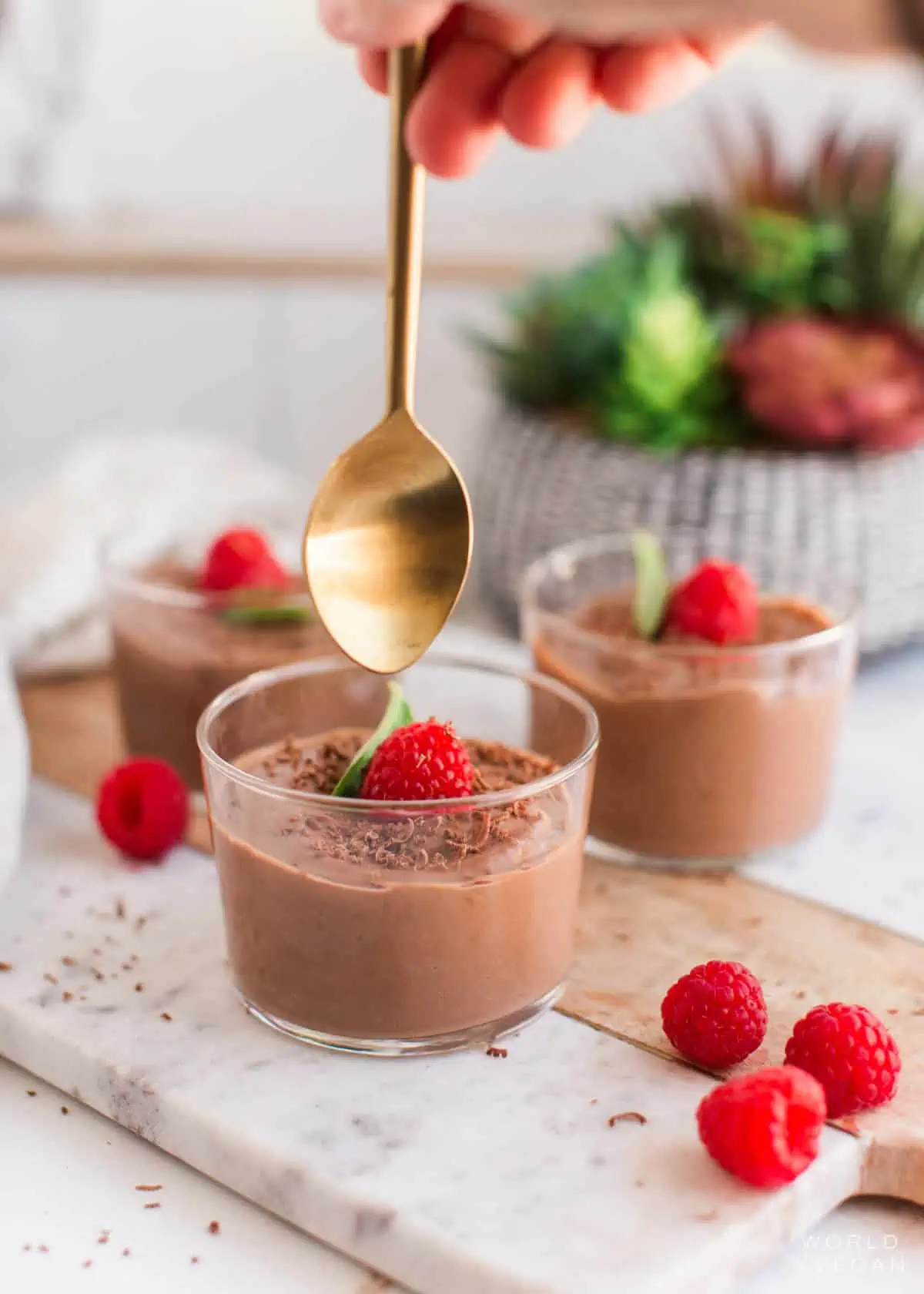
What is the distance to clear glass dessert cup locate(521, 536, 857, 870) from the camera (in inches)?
50.8

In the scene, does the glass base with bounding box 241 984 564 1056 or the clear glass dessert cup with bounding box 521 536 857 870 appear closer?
the glass base with bounding box 241 984 564 1056

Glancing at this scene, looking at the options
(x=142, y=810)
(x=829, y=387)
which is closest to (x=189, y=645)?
(x=142, y=810)

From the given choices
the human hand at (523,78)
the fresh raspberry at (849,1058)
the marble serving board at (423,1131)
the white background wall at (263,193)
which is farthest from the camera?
the white background wall at (263,193)

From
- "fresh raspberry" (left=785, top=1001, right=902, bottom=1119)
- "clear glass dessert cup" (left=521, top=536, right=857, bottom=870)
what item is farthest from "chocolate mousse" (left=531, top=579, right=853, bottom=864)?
"fresh raspberry" (left=785, top=1001, right=902, bottom=1119)

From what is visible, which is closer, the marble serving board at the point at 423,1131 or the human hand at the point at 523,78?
the marble serving board at the point at 423,1131

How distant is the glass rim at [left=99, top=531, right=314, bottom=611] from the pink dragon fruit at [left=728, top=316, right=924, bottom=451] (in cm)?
56

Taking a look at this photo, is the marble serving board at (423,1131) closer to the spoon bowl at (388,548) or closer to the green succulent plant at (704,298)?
the spoon bowl at (388,548)

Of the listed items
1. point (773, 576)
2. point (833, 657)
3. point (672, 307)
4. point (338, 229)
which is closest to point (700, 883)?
point (833, 657)

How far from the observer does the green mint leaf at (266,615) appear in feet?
4.67

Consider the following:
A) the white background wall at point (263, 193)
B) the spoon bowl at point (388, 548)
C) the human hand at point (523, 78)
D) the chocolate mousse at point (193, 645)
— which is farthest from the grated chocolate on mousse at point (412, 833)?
the white background wall at point (263, 193)

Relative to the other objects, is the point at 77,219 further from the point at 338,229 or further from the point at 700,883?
the point at 700,883

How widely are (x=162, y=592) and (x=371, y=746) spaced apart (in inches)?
17.6

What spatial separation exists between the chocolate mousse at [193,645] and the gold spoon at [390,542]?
326 millimetres

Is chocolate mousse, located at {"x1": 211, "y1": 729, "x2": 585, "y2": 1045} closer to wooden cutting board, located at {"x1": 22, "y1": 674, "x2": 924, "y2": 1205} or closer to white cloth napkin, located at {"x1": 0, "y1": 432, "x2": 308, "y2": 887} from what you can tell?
wooden cutting board, located at {"x1": 22, "y1": 674, "x2": 924, "y2": 1205}
